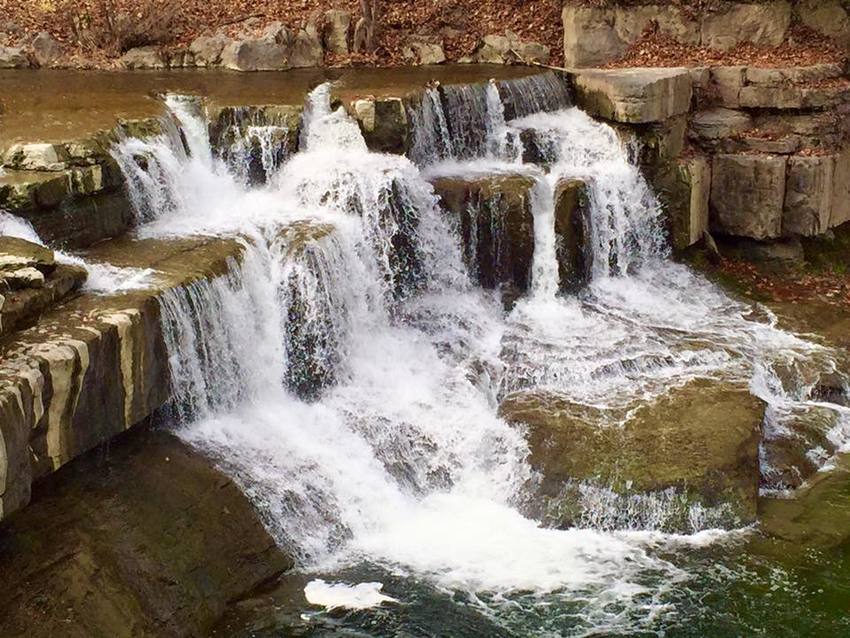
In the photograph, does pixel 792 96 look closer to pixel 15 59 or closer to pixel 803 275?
pixel 803 275

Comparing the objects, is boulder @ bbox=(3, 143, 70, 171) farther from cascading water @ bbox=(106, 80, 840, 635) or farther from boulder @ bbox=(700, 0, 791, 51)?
boulder @ bbox=(700, 0, 791, 51)

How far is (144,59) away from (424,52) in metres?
4.31

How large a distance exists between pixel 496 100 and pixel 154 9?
6.44 meters

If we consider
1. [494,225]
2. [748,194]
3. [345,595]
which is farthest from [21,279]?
[748,194]

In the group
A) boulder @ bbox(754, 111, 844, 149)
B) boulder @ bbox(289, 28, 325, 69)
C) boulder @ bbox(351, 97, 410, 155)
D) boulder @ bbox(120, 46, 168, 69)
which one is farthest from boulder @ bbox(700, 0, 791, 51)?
boulder @ bbox(120, 46, 168, 69)

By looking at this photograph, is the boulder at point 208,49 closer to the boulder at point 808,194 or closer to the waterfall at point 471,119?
the waterfall at point 471,119

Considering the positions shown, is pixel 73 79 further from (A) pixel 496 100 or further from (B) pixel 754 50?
(B) pixel 754 50

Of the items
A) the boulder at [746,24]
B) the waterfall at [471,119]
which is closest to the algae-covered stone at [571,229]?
the waterfall at [471,119]

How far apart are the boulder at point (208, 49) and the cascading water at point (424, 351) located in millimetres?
4320

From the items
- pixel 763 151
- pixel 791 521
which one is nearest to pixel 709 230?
pixel 763 151

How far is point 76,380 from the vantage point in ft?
23.9

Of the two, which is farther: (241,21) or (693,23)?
(241,21)

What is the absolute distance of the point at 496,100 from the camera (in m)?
13.8

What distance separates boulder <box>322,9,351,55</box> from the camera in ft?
56.3
